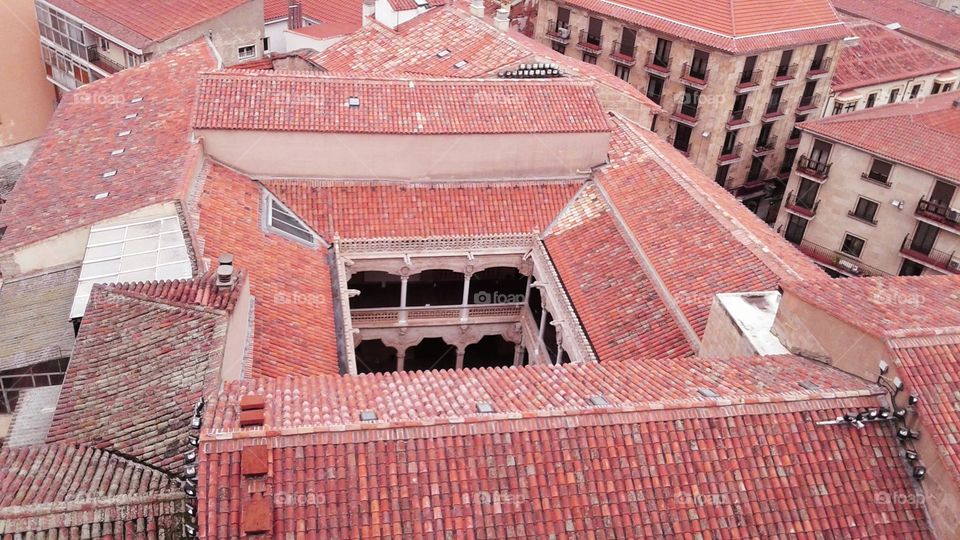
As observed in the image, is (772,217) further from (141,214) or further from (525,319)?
(141,214)

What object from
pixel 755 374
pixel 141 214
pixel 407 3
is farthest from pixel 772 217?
pixel 141 214

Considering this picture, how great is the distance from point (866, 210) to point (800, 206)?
3.93 m

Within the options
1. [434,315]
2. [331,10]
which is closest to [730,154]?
[331,10]

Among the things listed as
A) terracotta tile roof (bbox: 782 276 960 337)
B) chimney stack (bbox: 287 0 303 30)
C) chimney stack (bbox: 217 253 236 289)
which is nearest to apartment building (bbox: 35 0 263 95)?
chimney stack (bbox: 287 0 303 30)

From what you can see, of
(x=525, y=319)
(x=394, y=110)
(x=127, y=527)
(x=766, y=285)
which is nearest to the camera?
(x=127, y=527)

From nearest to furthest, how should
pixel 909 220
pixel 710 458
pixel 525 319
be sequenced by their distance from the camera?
1. pixel 710 458
2. pixel 525 319
3. pixel 909 220

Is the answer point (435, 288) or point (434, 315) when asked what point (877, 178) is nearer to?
point (435, 288)

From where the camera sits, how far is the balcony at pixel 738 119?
52438 millimetres

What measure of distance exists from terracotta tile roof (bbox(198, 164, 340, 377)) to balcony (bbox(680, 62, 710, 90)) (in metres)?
30.0

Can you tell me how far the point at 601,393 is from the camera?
19.0 metres

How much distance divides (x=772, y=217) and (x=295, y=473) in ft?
166

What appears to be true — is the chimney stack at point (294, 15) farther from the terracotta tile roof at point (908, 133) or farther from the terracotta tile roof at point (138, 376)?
the terracotta tile roof at point (138, 376)

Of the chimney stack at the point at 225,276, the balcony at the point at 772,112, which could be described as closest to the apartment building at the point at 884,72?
the balcony at the point at 772,112

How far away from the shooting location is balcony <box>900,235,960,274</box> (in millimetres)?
43625
